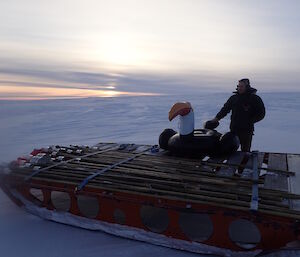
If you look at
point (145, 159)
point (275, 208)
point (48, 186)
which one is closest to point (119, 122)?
point (145, 159)

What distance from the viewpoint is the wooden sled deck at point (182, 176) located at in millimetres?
3580

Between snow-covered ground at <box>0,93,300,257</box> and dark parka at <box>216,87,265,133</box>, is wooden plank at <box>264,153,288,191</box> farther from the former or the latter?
snow-covered ground at <box>0,93,300,257</box>

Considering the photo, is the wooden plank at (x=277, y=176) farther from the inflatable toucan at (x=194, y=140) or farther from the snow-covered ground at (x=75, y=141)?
the snow-covered ground at (x=75, y=141)

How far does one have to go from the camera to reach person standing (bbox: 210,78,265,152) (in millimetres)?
6094

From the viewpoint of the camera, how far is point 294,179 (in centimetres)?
438

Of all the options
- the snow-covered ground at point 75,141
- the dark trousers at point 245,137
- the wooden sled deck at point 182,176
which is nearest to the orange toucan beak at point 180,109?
the wooden sled deck at point 182,176

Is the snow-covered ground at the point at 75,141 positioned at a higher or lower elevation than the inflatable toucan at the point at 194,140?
lower

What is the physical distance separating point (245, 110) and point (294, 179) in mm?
2032

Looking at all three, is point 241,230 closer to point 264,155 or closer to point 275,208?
point 275,208

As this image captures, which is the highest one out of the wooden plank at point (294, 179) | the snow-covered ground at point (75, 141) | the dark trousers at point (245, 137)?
the dark trousers at point (245, 137)

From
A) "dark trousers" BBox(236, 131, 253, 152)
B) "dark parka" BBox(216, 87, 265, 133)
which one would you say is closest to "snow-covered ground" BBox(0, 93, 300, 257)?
"dark trousers" BBox(236, 131, 253, 152)

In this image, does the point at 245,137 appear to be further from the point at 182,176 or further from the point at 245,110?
the point at 182,176

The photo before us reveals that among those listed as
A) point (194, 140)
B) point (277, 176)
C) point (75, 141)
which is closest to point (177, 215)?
point (277, 176)

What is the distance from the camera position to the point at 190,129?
525cm
